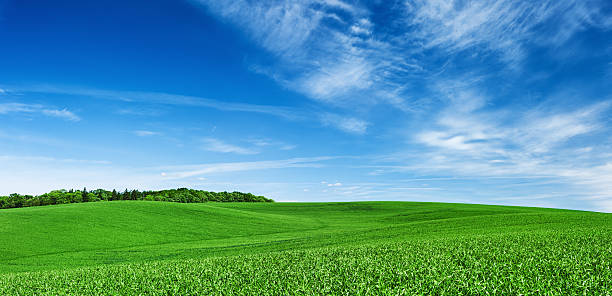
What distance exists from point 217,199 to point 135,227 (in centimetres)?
5103

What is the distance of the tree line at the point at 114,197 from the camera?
6688 centimetres

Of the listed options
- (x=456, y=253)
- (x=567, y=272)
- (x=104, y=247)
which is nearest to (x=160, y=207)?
(x=104, y=247)

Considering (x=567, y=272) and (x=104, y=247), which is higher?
(x=567, y=272)

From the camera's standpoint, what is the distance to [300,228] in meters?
37.8

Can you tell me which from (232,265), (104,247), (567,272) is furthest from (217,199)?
(567,272)

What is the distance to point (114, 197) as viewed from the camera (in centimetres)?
7644

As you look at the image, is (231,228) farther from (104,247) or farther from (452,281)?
(452,281)

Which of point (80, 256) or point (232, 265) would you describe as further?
point (80, 256)

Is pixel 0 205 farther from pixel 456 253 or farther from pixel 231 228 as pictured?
pixel 456 253

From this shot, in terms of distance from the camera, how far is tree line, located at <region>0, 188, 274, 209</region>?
219 ft

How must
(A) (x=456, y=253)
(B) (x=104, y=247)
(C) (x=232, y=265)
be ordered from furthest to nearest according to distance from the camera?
1. (B) (x=104, y=247)
2. (C) (x=232, y=265)
3. (A) (x=456, y=253)

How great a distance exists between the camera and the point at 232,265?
9.90 metres

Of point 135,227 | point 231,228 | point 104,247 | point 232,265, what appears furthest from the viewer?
point 231,228

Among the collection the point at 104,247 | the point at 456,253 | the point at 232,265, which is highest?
the point at 456,253
